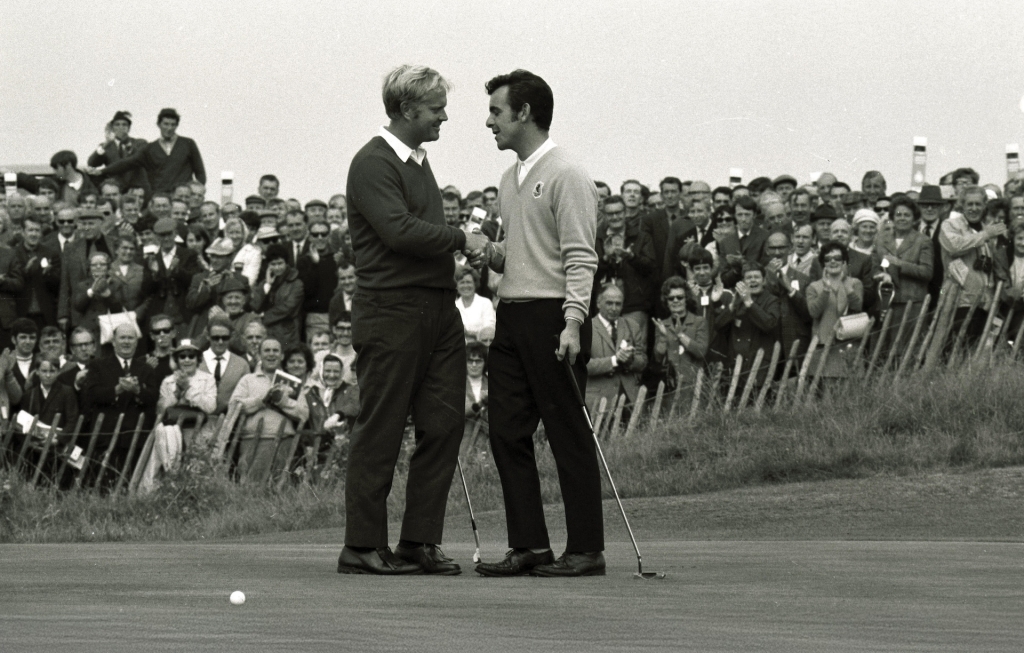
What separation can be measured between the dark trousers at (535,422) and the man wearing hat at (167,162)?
15.0 metres

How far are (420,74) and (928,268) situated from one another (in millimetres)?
8809

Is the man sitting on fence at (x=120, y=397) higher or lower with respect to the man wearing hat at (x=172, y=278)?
lower

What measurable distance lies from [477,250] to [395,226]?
364 mm

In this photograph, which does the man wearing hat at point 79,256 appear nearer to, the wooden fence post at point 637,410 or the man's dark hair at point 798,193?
the wooden fence post at point 637,410

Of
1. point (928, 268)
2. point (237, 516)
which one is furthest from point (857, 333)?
point (237, 516)

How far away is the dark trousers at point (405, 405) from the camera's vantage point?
7.54m

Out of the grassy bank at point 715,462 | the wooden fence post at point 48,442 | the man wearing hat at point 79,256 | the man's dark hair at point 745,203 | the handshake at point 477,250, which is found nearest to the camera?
the handshake at point 477,250

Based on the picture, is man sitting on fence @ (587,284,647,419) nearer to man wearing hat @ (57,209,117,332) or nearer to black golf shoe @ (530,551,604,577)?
man wearing hat @ (57,209,117,332)

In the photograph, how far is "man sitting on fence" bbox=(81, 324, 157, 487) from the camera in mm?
15672

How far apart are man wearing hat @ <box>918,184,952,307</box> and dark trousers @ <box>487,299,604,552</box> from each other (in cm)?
866

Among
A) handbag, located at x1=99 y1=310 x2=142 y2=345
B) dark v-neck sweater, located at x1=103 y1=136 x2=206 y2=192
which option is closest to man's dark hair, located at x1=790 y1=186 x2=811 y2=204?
handbag, located at x1=99 y1=310 x2=142 y2=345

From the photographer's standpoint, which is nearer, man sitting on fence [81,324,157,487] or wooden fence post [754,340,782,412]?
wooden fence post [754,340,782,412]

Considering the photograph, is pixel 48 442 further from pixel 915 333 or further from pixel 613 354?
pixel 915 333

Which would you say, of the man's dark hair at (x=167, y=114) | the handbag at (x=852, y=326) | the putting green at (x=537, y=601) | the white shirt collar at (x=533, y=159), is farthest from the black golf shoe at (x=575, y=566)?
the man's dark hair at (x=167, y=114)
